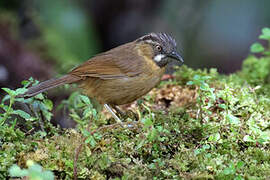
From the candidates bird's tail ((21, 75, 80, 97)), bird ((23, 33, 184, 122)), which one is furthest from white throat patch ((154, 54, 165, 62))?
bird's tail ((21, 75, 80, 97))

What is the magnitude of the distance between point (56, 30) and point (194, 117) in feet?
18.1

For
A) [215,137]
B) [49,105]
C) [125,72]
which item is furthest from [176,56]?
[49,105]

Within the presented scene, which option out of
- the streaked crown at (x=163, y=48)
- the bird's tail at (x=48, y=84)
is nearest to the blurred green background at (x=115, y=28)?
the bird's tail at (x=48, y=84)

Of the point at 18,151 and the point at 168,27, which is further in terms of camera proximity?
the point at 168,27

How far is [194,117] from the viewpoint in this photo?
4289mm

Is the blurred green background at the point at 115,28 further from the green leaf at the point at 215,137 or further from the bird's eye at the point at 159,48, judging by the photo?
the green leaf at the point at 215,137

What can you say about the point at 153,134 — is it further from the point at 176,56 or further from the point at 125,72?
the point at 176,56

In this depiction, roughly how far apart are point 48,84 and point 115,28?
6.20 metres

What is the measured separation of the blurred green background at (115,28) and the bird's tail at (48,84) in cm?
311

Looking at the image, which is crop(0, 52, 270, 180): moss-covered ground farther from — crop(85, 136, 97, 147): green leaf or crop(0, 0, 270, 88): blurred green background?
crop(0, 0, 270, 88): blurred green background

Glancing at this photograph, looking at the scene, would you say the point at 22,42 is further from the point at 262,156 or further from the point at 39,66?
the point at 262,156

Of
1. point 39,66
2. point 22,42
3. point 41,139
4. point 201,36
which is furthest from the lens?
point 201,36

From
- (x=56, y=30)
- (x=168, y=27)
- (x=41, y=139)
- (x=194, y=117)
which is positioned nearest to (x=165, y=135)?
(x=194, y=117)

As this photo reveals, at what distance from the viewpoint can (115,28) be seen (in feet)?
33.9
